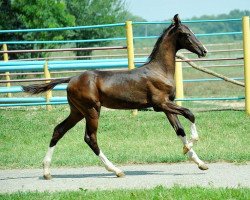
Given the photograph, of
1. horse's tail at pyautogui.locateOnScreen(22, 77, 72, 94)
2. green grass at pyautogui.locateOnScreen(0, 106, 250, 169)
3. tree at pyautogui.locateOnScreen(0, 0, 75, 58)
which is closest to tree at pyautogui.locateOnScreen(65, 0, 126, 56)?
tree at pyautogui.locateOnScreen(0, 0, 75, 58)

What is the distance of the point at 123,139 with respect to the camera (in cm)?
1333

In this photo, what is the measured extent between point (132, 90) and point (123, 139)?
11.4ft

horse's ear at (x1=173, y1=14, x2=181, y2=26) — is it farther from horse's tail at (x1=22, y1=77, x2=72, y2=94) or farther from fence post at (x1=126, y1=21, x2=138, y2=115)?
fence post at (x1=126, y1=21, x2=138, y2=115)

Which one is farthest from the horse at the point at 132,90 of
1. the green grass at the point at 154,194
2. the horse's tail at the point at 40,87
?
the green grass at the point at 154,194

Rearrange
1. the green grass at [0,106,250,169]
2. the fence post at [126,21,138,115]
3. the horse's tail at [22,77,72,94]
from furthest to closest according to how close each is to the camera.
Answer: the fence post at [126,21,138,115] < the green grass at [0,106,250,169] < the horse's tail at [22,77,72,94]

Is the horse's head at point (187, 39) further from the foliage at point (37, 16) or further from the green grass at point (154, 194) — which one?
the foliage at point (37, 16)

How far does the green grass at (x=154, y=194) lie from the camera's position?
7488 mm

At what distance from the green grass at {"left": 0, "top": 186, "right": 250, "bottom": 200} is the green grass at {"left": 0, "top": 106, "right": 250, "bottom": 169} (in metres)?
2.57

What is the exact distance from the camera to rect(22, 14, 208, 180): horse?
9812 mm

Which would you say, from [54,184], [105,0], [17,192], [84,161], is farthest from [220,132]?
[105,0]

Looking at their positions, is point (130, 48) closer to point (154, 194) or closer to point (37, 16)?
point (154, 194)

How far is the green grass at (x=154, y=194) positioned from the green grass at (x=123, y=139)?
2.57 meters

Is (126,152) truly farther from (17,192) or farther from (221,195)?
(221,195)

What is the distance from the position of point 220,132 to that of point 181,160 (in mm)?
2951
